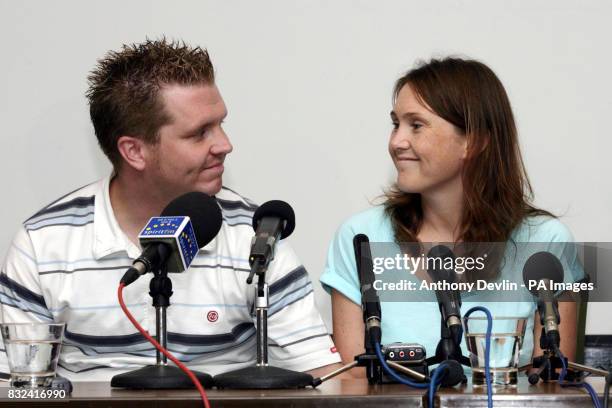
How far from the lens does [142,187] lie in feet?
8.34

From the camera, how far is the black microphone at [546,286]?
1658 mm

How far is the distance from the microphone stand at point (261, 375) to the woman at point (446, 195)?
34.7 inches

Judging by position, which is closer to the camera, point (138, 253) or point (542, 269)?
point (542, 269)

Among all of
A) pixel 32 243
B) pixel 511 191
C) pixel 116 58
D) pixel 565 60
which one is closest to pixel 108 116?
pixel 116 58

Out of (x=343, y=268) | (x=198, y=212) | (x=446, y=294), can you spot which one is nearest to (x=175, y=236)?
(x=198, y=212)

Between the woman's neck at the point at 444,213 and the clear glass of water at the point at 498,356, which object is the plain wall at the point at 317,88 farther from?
the clear glass of water at the point at 498,356

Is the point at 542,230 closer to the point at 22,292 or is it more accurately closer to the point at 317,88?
the point at 317,88

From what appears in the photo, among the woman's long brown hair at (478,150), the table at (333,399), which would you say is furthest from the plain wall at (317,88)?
the table at (333,399)

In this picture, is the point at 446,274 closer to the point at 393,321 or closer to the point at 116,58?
the point at 393,321

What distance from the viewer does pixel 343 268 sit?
2.65 meters

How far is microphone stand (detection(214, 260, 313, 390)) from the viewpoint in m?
1.62

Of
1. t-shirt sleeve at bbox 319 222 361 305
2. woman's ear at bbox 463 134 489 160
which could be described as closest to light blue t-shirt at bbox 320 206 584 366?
t-shirt sleeve at bbox 319 222 361 305

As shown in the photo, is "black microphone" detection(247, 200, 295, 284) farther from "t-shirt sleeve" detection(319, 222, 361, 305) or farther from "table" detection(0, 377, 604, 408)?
"t-shirt sleeve" detection(319, 222, 361, 305)

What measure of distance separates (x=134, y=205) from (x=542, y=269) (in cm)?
120
